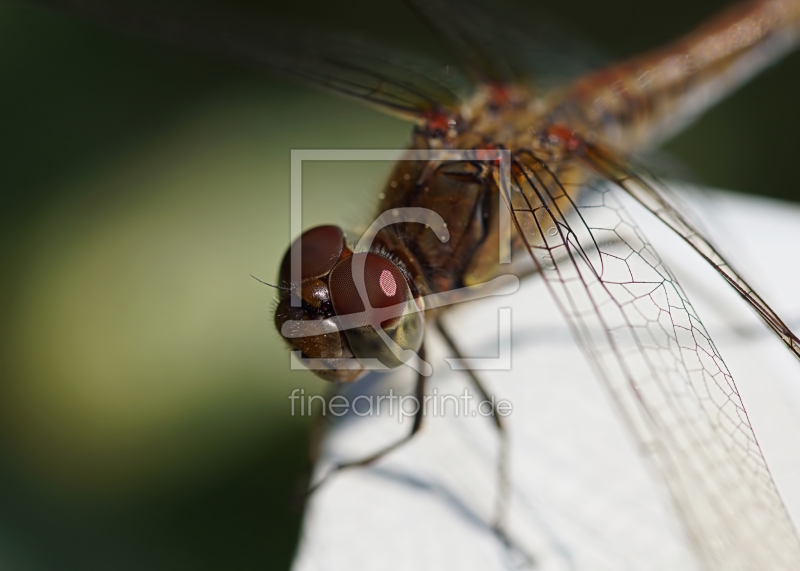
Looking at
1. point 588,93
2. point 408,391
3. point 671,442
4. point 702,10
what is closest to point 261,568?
point 408,391

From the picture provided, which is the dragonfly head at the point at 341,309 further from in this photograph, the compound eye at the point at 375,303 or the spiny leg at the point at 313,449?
the spiny leg at the point at 313,449

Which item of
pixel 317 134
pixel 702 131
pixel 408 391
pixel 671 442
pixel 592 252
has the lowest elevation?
pixel 671 442

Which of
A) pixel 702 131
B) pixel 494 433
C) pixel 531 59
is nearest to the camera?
pixel 494 433

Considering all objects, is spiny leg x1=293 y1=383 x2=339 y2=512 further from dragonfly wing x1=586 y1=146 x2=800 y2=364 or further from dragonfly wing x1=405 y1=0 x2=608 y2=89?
dragonfly wing x1=405 y1=0 x2=608 y2=89

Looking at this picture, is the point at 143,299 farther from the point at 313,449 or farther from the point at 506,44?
the point at 506,44

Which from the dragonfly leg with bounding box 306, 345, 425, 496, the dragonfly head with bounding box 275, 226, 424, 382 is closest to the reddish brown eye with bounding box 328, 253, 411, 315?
the dragonfly head with bounding box 275, 226, 424, 382

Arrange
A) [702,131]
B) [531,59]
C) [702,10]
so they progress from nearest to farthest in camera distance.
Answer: [531,59] < [702,131] < [702,10]

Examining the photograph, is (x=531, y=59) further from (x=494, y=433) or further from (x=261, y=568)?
(x=261, y=568)
